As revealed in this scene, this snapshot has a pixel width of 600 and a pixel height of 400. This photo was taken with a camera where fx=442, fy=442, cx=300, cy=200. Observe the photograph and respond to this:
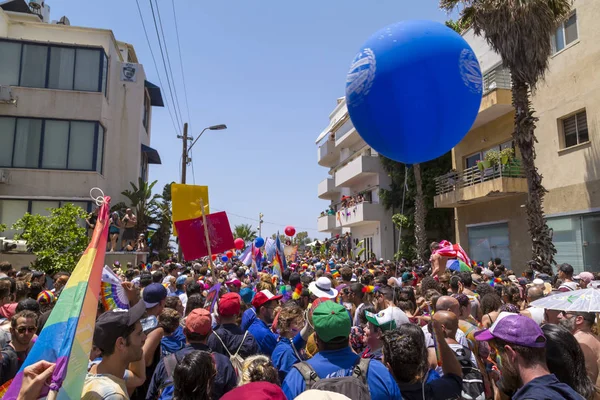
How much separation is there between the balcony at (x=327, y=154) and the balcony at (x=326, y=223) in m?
5.73

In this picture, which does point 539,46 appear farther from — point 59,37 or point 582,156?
point 59,37

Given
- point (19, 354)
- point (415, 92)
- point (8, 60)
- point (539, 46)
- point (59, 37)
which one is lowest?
point (19, 354)

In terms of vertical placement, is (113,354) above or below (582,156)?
below

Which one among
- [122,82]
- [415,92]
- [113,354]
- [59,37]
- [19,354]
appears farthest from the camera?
[122,82]

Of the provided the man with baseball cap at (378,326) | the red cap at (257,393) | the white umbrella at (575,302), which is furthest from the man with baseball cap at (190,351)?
the white umbrella at (575,302)

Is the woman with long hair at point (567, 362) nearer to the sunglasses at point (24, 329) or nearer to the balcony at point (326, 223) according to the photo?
the sunglasses at point (24, 329)

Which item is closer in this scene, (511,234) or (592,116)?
(592,116)

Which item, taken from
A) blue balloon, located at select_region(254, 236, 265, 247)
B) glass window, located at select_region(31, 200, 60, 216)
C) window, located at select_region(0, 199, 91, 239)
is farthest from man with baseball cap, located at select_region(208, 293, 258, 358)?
glass window, located at select_region(31, 200, 60, 216)

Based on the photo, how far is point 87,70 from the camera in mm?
20641

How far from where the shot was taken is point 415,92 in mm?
4832

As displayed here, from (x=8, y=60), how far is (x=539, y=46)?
2172cm

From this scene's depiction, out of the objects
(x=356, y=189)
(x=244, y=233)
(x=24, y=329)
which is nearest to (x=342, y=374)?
(x=24, y=329)

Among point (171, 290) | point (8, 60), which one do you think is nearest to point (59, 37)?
point (8, 60)

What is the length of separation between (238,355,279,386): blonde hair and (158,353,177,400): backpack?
2.20 feet
